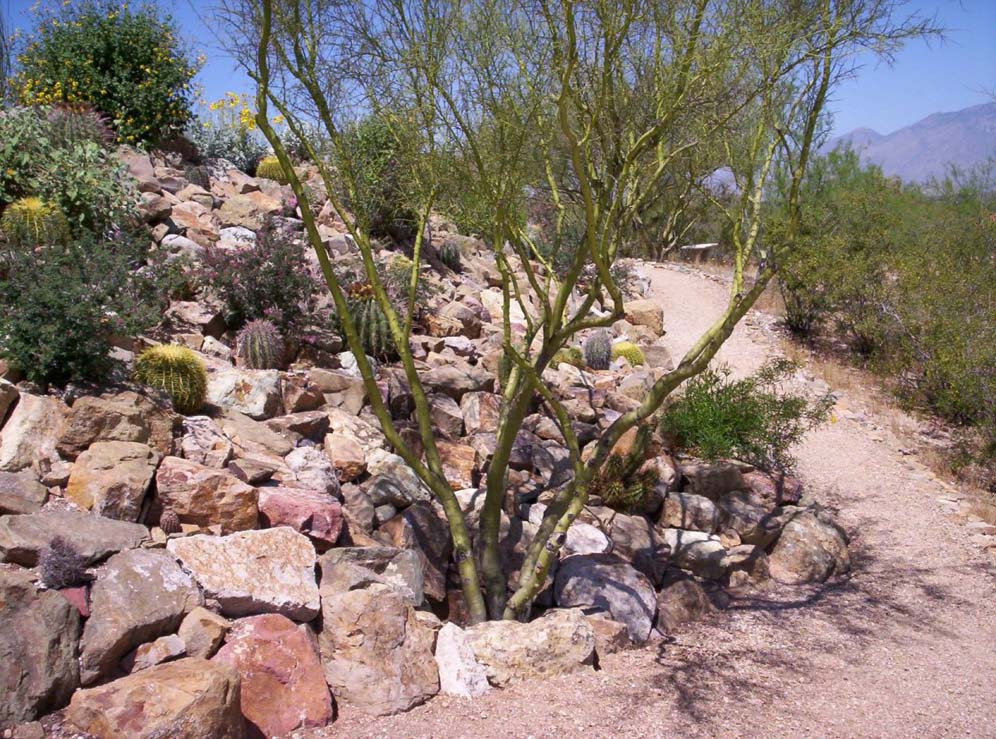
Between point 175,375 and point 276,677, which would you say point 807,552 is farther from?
point 175,375

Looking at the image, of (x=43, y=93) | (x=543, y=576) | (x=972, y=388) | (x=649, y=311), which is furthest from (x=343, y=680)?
(x=649, y=311)

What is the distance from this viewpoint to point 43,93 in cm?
1110

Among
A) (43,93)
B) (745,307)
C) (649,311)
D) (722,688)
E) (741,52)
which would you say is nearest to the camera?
(722,688)

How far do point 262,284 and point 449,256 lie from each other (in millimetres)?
5429

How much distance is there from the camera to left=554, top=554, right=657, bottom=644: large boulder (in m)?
5.68

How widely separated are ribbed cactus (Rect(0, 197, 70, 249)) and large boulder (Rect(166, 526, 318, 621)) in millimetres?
4143

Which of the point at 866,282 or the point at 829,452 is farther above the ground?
the point at 866,282

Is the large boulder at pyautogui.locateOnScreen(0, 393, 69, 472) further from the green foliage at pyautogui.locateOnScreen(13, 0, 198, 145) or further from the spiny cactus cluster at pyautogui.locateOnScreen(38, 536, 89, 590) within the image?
the green foliage at pyautogui.locateOnScreen(13, 0, 198, 145)

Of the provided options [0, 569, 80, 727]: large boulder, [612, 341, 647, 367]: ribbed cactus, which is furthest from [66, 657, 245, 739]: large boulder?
[612, 341, 647, 367]: ribbed cactus

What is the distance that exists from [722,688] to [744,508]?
3085 millimetres

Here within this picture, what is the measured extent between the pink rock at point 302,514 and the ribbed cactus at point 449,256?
8310 mm

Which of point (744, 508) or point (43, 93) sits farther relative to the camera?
point (43, 93)

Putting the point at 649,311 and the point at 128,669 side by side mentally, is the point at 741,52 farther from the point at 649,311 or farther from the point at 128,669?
the point at 649,311

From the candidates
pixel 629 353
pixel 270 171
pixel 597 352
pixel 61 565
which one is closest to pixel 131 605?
pixel 61 565
